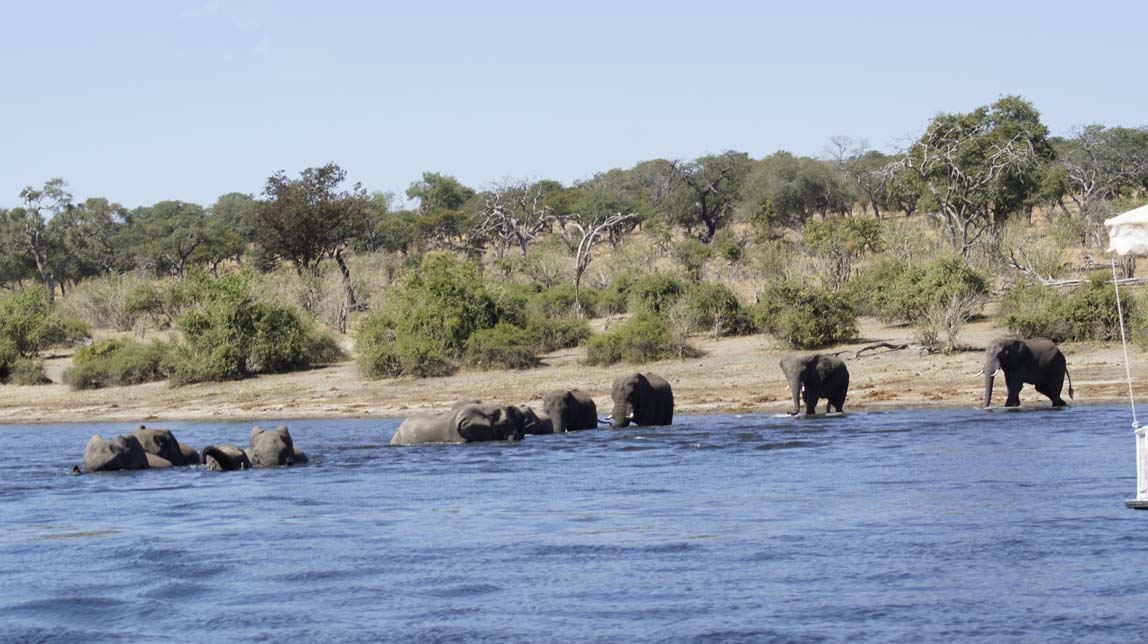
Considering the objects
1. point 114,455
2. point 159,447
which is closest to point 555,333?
point 159,447

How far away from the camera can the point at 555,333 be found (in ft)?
130

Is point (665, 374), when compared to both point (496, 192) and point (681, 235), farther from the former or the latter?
point (681, 235)

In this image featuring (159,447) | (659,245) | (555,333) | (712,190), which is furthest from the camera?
(712,190)

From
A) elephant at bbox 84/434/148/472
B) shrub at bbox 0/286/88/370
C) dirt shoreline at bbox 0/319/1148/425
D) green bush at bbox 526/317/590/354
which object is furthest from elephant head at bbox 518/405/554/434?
shrub at bbox 0/286/88/370

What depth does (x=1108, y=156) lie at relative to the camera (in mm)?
68312

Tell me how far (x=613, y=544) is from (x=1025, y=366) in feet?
46.7

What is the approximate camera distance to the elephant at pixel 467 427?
81.7ft

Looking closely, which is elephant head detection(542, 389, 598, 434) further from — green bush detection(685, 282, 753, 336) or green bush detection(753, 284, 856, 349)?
green bush detection(685, 282, 753, 336)

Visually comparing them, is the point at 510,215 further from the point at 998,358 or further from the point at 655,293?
the point at 998,358

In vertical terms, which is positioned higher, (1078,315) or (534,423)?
(1078,315)

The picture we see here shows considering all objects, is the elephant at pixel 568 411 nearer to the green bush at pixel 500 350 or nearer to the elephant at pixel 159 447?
the elephant at pixel 159 447

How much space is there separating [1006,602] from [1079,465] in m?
7.86

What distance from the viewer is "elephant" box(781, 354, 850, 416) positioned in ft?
89.2

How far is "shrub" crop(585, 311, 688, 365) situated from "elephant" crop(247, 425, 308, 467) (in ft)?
47.1
